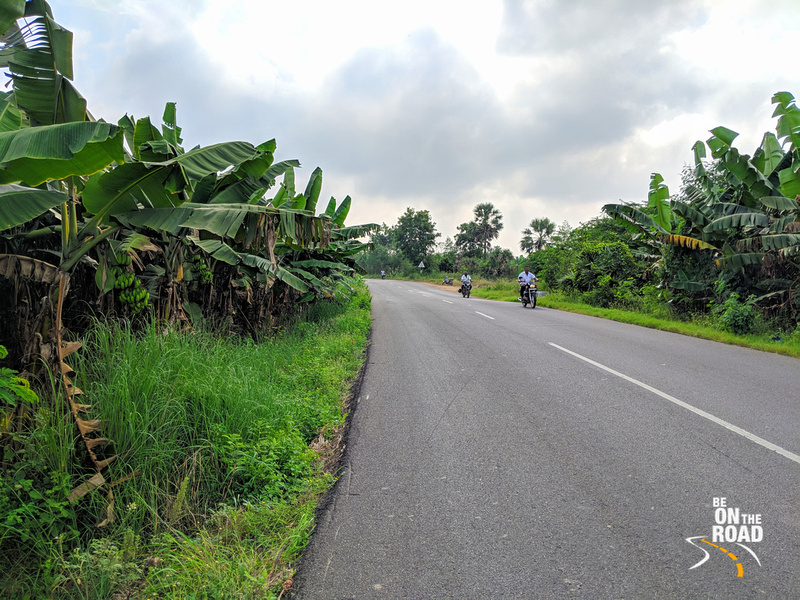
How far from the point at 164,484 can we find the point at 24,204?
229 cm

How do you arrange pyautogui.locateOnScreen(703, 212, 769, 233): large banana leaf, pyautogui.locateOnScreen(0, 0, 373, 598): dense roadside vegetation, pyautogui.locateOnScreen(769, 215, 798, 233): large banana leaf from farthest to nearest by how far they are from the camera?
pyautogui.locateOnScreen(703, 212, 769, 233): large banana leaf < pyautogui.locateOnScreen(769, 215, 798, 233): large banana leaf < pyautogui.locateOnScreen(0, 0, 373, 598): dense roadside vegetation

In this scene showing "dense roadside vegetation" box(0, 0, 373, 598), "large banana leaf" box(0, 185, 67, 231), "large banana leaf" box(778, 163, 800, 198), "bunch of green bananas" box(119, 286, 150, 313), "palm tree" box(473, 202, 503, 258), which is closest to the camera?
"dense roadside vegetation" box(0, 0, 373, 598)

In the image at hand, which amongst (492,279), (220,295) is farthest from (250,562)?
(492,279)

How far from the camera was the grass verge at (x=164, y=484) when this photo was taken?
275 cm

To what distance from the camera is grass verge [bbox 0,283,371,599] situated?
2.75 metres

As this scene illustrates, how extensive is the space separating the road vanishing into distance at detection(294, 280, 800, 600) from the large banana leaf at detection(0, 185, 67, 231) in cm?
299

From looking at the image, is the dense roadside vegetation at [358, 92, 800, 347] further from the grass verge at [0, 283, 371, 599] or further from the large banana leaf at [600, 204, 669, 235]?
the grass verge at [0, 283, 371, 599]

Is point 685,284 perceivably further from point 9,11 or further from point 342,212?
point 9,11

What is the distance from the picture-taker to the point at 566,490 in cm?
366

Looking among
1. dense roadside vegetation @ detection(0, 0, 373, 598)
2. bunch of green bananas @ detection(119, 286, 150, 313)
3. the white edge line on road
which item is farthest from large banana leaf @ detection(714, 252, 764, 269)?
bunch of green bananas @ detection(119, 286, 150, 313)

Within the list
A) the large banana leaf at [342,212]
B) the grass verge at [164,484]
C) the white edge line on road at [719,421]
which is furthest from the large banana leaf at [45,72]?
the large banana leaf at [342,212]

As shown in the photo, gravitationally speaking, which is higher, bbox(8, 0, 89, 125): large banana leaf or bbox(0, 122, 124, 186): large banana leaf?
bbox(8, 0, 89, 125): large banana leaf

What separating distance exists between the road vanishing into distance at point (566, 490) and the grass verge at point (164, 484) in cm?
36

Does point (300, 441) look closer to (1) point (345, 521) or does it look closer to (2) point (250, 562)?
(1) point (345, 521)
